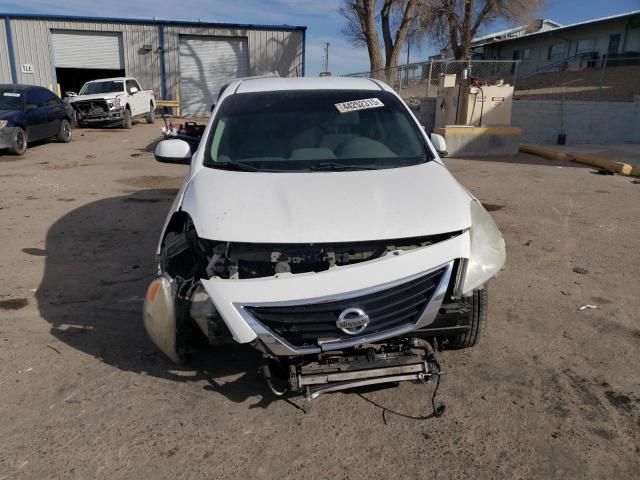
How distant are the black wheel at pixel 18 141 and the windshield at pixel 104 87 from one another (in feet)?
26.2

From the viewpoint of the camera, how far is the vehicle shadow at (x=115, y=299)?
3.41 meters

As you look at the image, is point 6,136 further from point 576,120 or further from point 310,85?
point 576,120

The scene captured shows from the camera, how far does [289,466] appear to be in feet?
8.54

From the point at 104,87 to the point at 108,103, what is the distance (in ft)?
4.62

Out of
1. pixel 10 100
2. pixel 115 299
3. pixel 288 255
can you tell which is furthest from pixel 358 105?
pixel 10 100

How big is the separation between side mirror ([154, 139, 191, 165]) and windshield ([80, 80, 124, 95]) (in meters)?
18.3

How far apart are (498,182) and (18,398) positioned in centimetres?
888

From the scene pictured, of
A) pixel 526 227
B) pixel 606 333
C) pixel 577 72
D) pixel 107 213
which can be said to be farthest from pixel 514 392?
pixel 577 72

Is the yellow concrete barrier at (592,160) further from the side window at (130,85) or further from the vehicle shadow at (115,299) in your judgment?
the side window at (130,85)

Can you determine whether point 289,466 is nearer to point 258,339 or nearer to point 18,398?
point 258,339

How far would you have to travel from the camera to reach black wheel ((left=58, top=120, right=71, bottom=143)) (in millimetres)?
15781

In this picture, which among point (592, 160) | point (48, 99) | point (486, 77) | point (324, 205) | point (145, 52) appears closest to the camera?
point (324, 205)

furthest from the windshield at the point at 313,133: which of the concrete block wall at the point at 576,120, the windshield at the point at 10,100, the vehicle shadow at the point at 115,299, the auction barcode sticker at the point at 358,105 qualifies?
the concrete block wall at the point at 576,120

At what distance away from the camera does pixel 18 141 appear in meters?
Answer: 13.0
